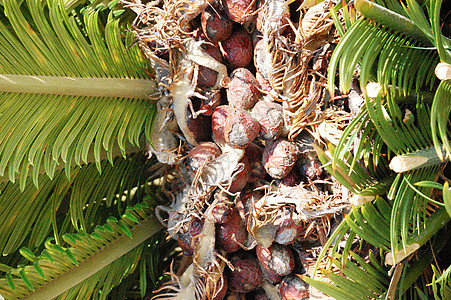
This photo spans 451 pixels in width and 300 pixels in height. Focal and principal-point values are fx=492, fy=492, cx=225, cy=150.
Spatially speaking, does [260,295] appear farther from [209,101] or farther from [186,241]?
[209,101]

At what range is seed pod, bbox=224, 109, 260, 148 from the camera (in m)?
0.99

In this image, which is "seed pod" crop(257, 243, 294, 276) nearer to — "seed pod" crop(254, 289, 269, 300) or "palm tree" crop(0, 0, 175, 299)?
"seed pod" crop(254, 289, 269, 300)

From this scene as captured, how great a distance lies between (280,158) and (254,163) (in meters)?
0.08

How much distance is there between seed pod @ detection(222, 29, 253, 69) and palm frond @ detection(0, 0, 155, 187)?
21 centimetres

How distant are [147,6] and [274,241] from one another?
577mm

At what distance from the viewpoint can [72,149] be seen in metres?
1.04

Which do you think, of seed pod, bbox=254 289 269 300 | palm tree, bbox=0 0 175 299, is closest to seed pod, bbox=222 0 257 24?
palm tree, bbox=0 0 175 299

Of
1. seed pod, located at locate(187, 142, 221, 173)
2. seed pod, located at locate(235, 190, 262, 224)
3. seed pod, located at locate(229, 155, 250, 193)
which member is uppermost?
seed pod, located at locate(187, 142, 221, 173)

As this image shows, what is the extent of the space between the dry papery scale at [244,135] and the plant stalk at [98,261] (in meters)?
0.10

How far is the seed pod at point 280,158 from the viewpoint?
3.26 feet

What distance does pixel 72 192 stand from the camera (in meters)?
1.16

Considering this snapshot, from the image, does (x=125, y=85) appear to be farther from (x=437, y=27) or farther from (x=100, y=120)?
(x=437, y=27)

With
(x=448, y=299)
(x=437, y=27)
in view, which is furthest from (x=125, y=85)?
(x=448, y=299)

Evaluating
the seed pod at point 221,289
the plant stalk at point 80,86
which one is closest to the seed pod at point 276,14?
the plant stalk at point 80,86
